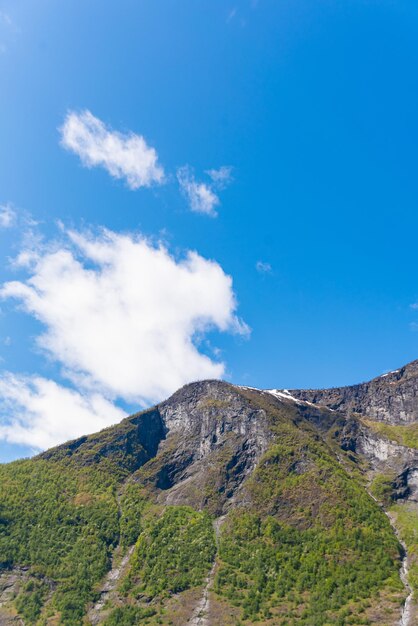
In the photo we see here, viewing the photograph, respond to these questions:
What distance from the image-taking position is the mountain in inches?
4619

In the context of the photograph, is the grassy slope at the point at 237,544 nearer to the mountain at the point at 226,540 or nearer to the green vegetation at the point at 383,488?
the mountain at the point at 226,540

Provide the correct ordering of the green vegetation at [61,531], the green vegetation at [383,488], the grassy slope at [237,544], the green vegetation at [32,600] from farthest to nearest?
1. the green vegetation at [383,488]
2. the green vegetation at [61,531]
3. the green vegetation at [32,600]
4. the grassy slope at [237,544]

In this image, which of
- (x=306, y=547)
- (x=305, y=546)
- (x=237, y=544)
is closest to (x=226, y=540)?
(x=237, y=544)

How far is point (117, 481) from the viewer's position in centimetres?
19788

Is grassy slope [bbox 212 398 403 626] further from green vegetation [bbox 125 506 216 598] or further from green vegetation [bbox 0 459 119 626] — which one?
green vegetation [bbox 0 459 119 626]

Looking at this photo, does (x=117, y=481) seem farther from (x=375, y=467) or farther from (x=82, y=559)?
(x=375, y=467)

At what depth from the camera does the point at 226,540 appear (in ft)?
482

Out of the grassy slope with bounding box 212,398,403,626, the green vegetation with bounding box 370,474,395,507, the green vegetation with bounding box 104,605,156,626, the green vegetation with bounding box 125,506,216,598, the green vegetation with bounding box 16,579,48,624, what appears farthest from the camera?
the green vegetation with bounding box 370,474,395,507

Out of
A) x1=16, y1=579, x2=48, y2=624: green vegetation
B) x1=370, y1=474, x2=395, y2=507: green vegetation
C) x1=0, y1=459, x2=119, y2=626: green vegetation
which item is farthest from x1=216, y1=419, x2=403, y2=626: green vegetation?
x1=16, y1=579, x2=48, y2=624: green vegetation

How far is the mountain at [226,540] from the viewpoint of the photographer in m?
117

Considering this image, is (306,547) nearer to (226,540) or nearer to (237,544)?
(237,544)

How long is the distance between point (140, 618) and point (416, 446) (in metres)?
136

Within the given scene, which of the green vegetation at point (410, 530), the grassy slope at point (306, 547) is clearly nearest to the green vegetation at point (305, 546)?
the grassy slope at point (306, 547)

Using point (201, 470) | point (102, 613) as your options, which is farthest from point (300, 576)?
point (201, 470)
